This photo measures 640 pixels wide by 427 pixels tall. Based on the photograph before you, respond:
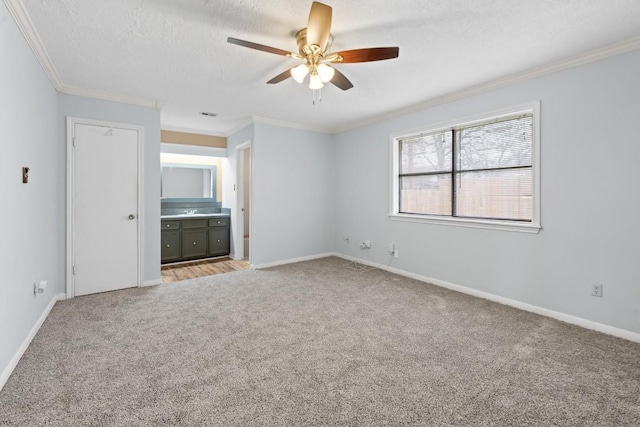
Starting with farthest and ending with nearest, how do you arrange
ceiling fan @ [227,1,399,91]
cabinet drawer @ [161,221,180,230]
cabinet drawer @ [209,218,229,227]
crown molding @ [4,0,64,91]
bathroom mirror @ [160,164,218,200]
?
bathroom mirror @ [160,164,218,200]
cabinet drawer @ [209,218,229,227]
cabinet drawer @ [161,221,180,230]
crown molding @ [4,0,64,91]
ceiling fan @ [227,1,399,91]

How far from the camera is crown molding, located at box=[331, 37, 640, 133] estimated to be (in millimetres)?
2426

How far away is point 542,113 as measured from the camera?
9.57 ft

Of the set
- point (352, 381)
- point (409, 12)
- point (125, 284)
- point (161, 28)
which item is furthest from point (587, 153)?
point (125, 284)

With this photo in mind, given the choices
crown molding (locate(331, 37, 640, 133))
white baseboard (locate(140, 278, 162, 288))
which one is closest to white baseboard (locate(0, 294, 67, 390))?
white baseboard (locate(140, 278, 162, 288))

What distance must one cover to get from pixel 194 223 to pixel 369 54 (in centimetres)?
442

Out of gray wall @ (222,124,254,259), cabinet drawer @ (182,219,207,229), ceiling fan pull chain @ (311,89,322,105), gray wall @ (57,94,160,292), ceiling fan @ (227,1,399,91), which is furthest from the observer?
gray wall @ (222,124,254,259)

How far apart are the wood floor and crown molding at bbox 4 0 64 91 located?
2.65 meters

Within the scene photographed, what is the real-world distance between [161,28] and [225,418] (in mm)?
2598

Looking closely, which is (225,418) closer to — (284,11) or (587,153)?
(284,11)

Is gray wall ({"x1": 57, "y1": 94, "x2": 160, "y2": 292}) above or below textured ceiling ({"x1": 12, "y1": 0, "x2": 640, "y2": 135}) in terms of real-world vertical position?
below

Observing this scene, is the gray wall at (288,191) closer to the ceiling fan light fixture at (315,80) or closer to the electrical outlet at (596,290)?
the ceiling fan light fixture at (315,80)

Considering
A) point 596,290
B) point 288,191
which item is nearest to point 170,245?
point 288,191

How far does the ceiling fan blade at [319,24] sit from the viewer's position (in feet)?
5.55

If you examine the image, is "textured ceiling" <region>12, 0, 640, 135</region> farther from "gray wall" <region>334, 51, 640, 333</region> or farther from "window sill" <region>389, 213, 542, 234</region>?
"window sill" <region>389, 213, 542, 234</region>
